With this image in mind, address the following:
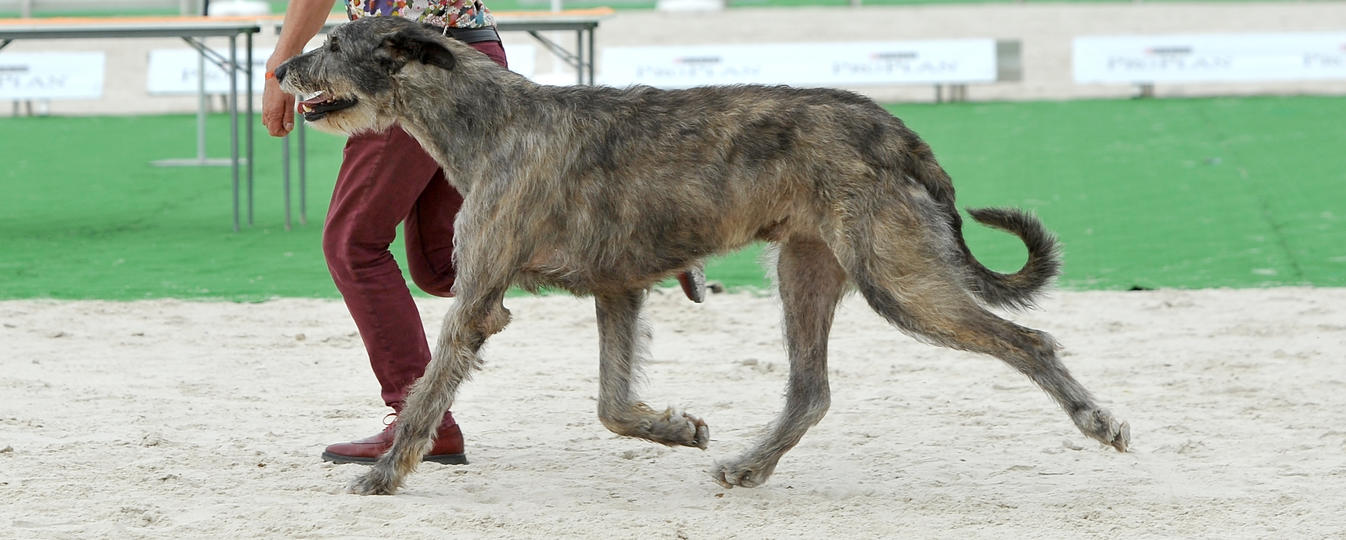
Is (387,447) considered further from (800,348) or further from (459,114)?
(800,348)

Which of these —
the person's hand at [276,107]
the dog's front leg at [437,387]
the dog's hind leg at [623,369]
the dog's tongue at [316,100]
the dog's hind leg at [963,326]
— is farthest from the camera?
the dog's hind leg at [623,369]

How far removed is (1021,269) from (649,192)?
103 cm

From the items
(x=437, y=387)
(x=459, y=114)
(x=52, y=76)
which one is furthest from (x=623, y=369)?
(x=52, y=76)

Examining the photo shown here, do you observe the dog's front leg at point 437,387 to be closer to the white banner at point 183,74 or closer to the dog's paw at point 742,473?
the dog's paw at point 742,473

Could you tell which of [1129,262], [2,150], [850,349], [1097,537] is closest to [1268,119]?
[1129,262]

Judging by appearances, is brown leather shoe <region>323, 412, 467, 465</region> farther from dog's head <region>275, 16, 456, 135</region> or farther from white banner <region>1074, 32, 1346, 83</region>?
white banner <region>1074, 32, 1346, 83</region>

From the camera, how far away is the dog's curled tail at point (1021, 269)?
14.7 ft

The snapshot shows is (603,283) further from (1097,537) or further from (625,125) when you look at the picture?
(1097,537)

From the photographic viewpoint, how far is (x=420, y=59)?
4.50 m

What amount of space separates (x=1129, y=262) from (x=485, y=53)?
18.1 ft

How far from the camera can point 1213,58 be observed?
20328 millimetres

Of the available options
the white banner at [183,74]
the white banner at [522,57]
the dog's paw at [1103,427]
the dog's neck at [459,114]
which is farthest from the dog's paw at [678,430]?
the white banner at [183,74]

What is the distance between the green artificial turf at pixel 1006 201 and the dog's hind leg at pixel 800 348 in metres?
3.23

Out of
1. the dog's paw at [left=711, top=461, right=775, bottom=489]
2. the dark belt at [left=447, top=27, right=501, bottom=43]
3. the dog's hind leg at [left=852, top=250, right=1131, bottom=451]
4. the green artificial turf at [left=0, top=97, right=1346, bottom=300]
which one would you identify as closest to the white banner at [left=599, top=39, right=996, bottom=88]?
the green artificial turf at [left=0, top=97, right=1346, bottom=300]
